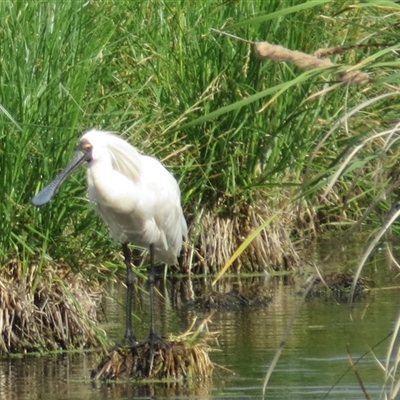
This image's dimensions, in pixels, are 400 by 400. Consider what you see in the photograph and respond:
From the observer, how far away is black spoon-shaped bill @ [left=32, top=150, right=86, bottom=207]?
22.7 feet

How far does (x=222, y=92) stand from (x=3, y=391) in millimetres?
4183

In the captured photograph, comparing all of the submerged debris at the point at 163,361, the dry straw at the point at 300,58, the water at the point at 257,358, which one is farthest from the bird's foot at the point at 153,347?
the dry straw at the point at 300,58

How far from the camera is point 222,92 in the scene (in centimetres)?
1038

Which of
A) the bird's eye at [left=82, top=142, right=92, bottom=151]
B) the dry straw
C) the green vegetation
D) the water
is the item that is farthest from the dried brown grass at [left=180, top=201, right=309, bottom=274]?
the dry straw

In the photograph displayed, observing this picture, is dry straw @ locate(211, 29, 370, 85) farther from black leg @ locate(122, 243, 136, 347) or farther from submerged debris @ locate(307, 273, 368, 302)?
submerged debris @ locate(307, 273, 368, 302)

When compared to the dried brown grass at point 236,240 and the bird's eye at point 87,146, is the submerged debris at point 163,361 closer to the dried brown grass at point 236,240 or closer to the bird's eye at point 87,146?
the bird's eye at point 87,146

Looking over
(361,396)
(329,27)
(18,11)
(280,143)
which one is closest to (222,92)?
(280,143)

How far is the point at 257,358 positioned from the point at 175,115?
11.1 ft

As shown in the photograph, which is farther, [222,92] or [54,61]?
[222,92]

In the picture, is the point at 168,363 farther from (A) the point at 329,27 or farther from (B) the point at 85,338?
(A) the point at 329,27

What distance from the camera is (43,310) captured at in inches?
303

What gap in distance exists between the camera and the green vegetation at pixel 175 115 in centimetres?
779

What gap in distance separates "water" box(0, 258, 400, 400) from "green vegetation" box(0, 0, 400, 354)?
0.62m

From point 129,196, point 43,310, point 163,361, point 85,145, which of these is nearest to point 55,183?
point 85,145
